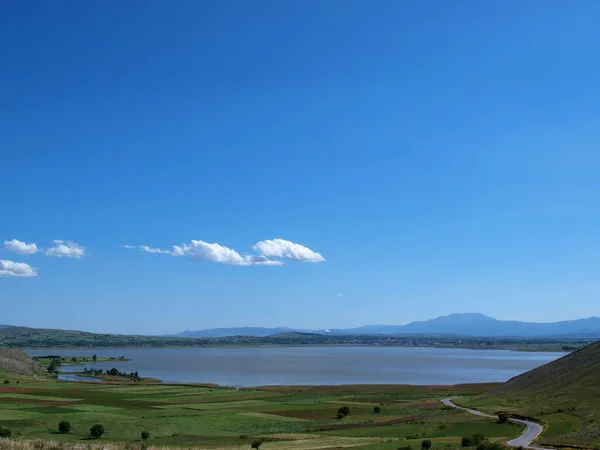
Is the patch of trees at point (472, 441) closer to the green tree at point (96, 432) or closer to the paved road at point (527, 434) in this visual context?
the paved road at point (527, 434)

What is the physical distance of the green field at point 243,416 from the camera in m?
54.0

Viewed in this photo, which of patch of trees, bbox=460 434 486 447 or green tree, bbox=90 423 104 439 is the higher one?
patch of trees, bbox=460 434 486 447

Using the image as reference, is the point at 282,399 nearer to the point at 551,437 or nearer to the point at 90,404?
the point at 90,404

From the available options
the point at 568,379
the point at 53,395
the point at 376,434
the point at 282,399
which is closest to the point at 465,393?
the point at 568,379

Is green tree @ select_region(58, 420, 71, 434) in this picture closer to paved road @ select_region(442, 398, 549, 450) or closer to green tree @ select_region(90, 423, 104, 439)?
green tree @ select_region(90, 423, 104, 439)

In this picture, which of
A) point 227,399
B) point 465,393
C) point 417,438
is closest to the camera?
point 417,438

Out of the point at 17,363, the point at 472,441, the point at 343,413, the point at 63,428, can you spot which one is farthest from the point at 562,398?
the point at 17,363

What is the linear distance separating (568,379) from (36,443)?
245ft

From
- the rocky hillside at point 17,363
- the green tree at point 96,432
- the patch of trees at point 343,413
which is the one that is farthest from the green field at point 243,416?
the rocky hillside at point 17,363

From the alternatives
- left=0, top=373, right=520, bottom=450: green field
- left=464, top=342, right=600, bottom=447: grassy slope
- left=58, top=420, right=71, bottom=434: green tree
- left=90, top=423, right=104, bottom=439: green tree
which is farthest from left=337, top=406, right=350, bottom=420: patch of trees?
left=58, top=420, right=71, bottom=434: green tree

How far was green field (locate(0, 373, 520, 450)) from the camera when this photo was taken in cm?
5397

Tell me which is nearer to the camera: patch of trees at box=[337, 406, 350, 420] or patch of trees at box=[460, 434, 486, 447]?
patch of trees at box=[460, 434, 486, 447]

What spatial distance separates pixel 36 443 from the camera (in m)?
43.2

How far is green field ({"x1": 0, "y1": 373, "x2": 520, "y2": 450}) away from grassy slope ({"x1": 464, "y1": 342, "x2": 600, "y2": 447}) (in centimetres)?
581
